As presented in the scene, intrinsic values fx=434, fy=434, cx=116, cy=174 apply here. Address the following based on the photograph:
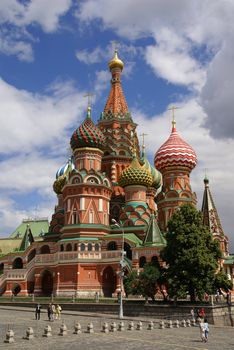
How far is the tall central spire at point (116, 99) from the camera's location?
63.1m

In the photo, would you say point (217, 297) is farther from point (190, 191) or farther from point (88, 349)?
point (88, 349)

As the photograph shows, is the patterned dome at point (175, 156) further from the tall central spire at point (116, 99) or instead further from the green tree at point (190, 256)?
the green tree at point (190, 256)

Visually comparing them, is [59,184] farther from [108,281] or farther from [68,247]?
[108,281]

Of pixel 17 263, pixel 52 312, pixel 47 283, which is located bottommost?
pixel 52 312

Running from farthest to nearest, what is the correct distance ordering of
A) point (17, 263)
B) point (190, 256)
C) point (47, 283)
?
point (17, 263) < point (47, 283) < point (190, 256)

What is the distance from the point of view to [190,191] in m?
56.9

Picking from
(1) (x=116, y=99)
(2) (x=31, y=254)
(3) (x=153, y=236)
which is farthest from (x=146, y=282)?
(1) (x=116, y=99)

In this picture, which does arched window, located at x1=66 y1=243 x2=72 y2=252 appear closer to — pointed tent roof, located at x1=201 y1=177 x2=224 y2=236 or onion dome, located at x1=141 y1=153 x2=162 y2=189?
onion dome, located at x1=141 y1=153 x2=162 y2=189

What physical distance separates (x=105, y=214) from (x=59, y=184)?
1462 centimetres

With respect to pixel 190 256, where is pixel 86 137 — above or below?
above

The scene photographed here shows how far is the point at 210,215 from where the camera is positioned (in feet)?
204

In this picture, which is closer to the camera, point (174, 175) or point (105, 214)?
point (105, 214)

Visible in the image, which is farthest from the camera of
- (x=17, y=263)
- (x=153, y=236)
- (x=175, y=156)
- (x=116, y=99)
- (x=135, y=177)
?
(x=116, y=99)

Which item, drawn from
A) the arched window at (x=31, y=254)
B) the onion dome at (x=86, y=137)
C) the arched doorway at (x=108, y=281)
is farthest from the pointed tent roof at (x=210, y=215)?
the arched window at (x=31, y=254)
